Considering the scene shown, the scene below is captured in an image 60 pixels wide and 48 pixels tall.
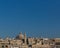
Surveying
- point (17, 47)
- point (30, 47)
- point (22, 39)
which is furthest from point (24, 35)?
point (17, 47)

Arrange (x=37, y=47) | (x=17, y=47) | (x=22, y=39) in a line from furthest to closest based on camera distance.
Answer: (x=22, y=39) < (x=37, y=47) < (x=17, y=47)

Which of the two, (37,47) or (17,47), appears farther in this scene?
(37,47)

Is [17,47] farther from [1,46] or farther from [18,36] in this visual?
[18,36]

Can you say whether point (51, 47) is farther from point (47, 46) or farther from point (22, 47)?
point (22, 47)

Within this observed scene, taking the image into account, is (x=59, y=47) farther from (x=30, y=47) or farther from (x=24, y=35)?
(x=24, y=35)

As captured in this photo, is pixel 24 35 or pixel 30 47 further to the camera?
pixel 24 35

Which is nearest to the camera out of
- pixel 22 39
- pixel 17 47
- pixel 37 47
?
pixel 17 47

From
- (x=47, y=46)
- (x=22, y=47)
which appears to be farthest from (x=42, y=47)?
(x=22, y=47)
